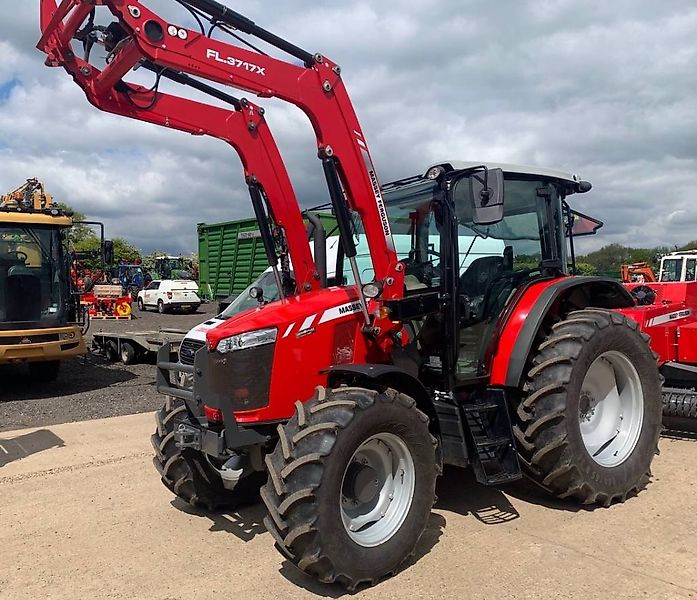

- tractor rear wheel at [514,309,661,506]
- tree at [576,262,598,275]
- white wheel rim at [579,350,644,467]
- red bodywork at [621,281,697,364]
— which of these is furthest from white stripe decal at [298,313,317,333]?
red bodywork at [621,281,697,364]

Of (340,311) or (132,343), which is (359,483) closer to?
(340,311)

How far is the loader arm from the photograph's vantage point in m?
3.53

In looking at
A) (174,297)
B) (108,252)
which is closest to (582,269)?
(108,252)

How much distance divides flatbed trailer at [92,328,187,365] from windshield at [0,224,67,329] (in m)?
1.96

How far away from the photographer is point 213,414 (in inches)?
149

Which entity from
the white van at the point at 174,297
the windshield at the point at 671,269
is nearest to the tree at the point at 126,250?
the white van at the point at 174,297

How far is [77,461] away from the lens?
5938 mm

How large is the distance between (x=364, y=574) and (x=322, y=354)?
1268 millimetres

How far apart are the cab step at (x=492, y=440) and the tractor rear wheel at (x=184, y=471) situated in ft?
5.19

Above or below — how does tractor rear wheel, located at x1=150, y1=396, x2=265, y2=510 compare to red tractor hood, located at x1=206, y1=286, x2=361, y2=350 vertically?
below

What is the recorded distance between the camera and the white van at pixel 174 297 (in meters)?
26.3

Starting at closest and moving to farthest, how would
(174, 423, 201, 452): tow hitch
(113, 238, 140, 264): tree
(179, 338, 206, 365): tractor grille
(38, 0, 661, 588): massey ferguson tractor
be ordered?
(38, 0, 661, 588): massey ferguson tractor
(174, 423, 201, 452): tow hitch
(179, 338, 206, 365): tractor grille
(113, 238, 140, 264): tree

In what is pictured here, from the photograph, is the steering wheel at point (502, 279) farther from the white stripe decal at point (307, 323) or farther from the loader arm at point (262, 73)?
the white stripe decal at point (307, 323)

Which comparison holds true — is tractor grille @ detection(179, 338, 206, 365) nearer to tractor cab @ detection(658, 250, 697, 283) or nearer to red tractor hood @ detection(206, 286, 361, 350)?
red tractor hood @ detection(206, 286, 361, 350)
